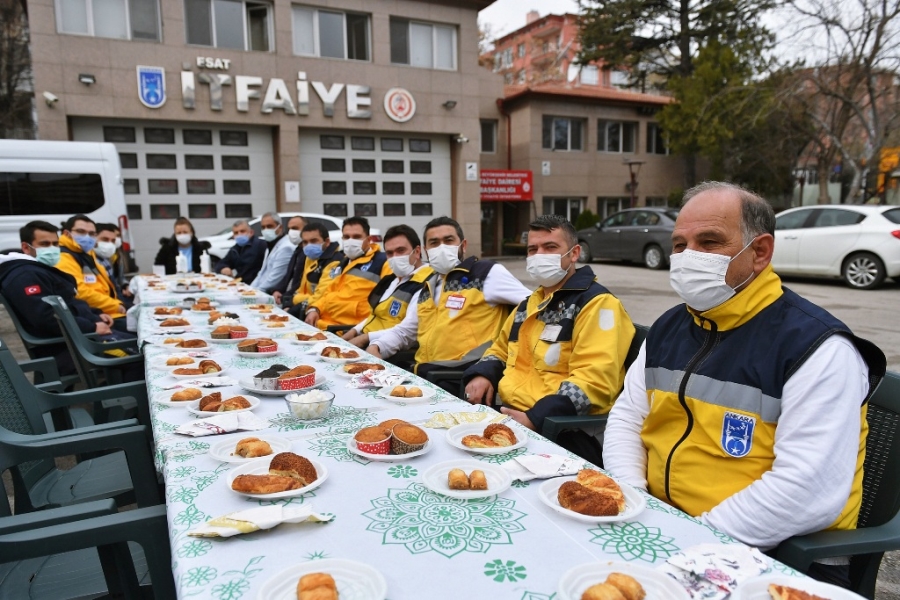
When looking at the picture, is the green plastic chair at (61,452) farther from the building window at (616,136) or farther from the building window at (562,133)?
the building window at (616,136)

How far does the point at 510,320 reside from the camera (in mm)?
3465

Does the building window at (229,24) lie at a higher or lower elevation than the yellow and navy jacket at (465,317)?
higher

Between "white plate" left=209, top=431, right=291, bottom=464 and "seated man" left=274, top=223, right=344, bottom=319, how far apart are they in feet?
15.3

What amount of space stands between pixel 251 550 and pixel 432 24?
62.8ft

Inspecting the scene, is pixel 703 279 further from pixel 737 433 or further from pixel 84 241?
pixel 84 241

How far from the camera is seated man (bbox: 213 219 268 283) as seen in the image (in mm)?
9853

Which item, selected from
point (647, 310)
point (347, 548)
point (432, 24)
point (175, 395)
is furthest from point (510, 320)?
point (432, 24)

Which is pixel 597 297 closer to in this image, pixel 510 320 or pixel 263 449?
pixel 510 320

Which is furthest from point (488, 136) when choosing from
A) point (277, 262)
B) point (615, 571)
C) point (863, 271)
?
point (615, 571)

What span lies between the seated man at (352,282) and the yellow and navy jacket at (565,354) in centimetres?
274

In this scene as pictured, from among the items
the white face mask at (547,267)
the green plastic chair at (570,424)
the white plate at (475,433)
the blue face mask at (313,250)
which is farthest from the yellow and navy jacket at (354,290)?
the white plate at (475,433)

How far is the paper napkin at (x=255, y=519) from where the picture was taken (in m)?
1.40

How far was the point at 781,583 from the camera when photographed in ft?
3.93

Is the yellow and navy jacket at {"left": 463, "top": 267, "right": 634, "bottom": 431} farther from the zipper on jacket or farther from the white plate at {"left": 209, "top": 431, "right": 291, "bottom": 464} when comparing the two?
the white plate at {"left": 209, "top": 431, "right": 291, "bottom": 464}
